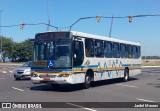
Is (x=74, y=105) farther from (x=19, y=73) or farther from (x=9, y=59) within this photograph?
(x=9, y=59)

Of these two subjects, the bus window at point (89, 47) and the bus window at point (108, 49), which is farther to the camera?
the bus window at point (108, 49)

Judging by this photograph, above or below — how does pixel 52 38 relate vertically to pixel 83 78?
above

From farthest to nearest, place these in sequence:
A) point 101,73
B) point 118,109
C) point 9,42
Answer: point 9,42 < point 101,73 < point 118,109

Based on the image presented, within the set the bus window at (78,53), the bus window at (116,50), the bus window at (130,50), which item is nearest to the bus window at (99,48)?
the bus window at (78,53)

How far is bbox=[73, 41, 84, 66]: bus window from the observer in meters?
18.4

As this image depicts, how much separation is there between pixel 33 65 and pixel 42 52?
825 millimetres

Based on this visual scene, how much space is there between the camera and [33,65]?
61.7ft

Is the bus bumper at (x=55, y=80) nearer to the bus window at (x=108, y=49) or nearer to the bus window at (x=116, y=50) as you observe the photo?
the bus window at (x=108, y=49)

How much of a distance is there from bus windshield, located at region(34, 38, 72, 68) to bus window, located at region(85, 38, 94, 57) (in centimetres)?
187

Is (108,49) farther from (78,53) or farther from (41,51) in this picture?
(41,51)

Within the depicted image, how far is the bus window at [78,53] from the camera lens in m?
18.4

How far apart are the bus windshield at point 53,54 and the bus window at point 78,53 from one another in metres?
0.41

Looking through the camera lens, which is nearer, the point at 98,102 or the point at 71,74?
the point at 98,102

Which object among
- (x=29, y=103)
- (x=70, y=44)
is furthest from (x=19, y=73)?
(x=29, y=103)
